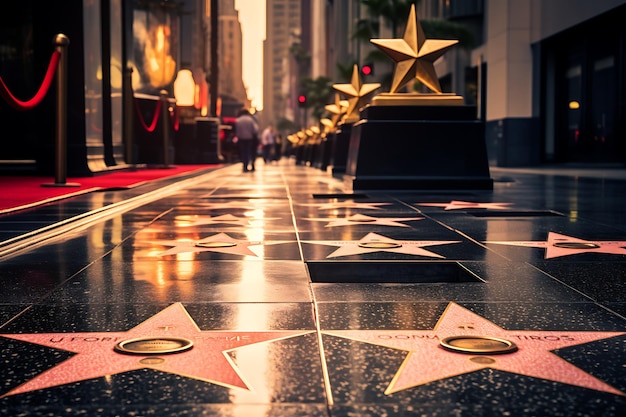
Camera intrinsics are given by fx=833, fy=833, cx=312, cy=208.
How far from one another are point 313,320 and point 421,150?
9447mm

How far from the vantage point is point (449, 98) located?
12375 mm

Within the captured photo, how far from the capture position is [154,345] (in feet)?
9.05

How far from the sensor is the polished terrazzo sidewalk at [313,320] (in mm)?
2201

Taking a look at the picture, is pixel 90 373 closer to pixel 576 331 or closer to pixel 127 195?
pixel 576 331

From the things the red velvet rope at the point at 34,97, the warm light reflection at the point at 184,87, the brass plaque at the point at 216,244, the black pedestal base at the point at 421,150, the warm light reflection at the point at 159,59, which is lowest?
the brass plaque at the point at 216,244

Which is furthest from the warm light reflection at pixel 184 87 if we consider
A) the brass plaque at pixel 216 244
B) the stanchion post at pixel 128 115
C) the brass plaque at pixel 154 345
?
the brass plaque at pixel 154 345

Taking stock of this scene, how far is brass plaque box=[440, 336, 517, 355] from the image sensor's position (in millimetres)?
2652

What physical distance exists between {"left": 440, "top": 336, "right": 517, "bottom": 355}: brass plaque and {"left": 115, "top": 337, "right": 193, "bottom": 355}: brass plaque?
2.81 feet

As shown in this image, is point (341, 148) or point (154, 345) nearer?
point (154, 345)

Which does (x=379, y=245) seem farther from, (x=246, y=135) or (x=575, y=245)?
(x=246, y=135)

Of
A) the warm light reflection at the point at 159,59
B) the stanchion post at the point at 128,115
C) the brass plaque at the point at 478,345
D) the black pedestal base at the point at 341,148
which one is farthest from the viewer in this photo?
the warm light reflection at the point at 159,59

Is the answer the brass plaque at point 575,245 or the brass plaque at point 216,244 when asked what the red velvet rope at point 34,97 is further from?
the brass plaque at point 575,245

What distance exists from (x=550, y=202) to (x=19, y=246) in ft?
20.2

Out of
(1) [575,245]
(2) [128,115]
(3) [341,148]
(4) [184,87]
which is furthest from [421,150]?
(4) [184,87]
